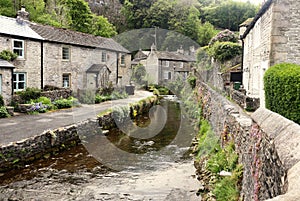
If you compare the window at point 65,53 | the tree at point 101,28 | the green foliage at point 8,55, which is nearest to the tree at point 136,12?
the tree at point 101,28

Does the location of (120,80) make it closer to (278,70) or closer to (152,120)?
(152,120)

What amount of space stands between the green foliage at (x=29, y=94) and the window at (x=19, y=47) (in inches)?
102

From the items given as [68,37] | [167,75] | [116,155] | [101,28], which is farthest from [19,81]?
[101,28]

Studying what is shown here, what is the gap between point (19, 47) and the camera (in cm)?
2105

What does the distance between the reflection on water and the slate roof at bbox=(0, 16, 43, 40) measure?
9.43 meters

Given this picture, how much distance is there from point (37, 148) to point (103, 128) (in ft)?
19.7

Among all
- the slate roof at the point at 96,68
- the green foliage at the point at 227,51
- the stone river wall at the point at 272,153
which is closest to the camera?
the stone river wall at the point at 272,153

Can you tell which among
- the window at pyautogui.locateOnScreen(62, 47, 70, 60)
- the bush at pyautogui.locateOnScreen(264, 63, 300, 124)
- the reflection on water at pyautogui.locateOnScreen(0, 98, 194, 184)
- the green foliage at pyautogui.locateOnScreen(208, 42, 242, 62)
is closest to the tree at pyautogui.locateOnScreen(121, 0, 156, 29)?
the green foliage at pyautogui.locateOnScreen(208, 42, 242, 62)

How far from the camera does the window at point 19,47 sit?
20680 mm

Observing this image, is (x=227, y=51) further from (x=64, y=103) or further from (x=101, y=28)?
(x=101, y=28)

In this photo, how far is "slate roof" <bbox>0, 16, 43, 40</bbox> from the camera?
20.0 metres

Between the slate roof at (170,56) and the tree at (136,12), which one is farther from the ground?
the tree at (136,12)

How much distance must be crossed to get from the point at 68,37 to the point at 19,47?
624cm

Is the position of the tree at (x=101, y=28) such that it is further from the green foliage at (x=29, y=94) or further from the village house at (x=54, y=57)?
the green foliage at (x=29, y=94)
